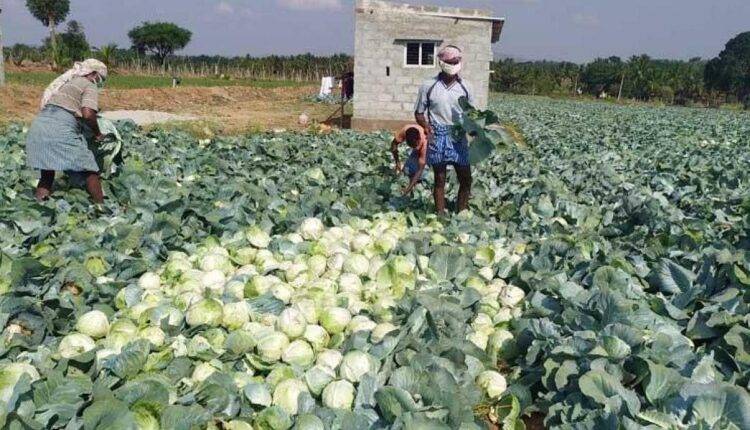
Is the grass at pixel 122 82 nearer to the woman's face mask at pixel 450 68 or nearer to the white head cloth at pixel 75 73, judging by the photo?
the white head cloth at pixel 75 73

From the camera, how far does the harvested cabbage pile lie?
2588mm

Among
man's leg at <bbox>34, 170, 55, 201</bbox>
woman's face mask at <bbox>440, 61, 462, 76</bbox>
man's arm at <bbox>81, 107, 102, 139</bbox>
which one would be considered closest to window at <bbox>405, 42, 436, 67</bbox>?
woman's face mask at <bbox>440, 61, 462, 76</bbox>

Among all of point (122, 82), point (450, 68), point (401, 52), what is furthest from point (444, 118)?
point (122, 82)

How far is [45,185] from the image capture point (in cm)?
598

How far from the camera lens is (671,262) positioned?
12.9ft

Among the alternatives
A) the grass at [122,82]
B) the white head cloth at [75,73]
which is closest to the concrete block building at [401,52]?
the white head cloth at [75,73]

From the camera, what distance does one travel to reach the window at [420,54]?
55.5 ft

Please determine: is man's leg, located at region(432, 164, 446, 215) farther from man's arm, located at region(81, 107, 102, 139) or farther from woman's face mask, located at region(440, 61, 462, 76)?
man's arm, located at region(81, 107, 102, 139)

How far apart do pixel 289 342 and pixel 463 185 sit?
3.09 m

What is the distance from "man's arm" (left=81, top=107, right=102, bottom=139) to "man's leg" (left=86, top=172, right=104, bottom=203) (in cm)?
42

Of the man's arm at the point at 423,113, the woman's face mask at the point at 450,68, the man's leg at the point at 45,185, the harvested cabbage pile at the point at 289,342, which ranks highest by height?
the woman's face mask at the point at 450,68

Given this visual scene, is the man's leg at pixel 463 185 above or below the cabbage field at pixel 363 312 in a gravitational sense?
above

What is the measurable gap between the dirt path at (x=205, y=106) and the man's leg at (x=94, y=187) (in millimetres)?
8406

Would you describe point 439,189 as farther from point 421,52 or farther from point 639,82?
point 639,82
